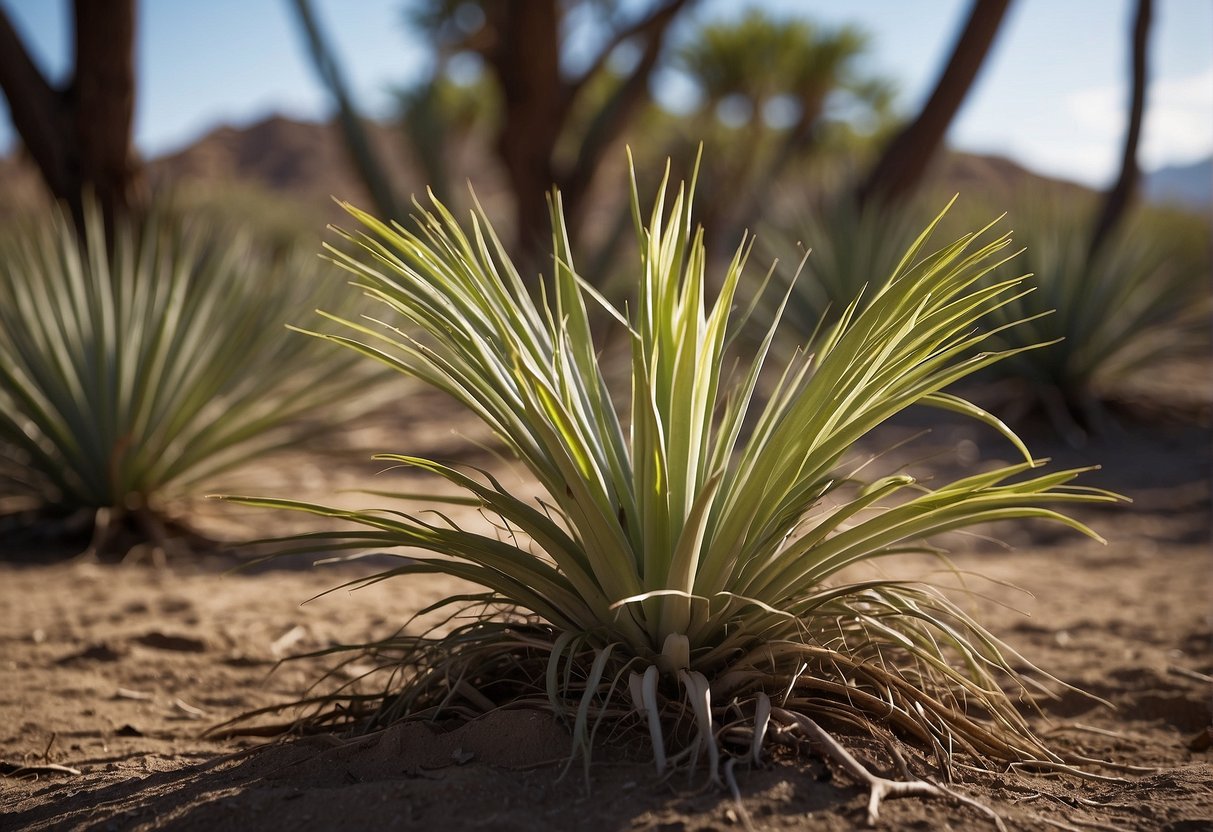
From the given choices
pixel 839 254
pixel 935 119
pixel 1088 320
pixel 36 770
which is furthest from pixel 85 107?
pixel 1088 320

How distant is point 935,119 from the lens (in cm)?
782

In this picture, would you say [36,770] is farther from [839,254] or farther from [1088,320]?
[1088,320]

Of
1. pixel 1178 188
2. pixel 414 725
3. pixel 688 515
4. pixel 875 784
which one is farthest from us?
pixel 1178 188

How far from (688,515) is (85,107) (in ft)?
17.7

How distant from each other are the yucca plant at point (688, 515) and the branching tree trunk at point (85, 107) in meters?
4.65

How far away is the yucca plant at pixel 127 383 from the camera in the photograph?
4.46 m

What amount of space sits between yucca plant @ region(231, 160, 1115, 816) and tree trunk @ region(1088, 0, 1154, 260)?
754 cm

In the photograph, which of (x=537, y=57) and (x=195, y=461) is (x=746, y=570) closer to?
(x=195, y=461)

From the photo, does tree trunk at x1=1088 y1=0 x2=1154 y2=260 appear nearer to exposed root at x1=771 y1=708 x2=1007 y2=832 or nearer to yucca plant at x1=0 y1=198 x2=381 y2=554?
yucca plant at x1=0 y1=198 x2=381 y2=554

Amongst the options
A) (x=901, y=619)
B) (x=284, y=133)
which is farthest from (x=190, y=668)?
(x=284, y=133)

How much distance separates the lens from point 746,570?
2.18m

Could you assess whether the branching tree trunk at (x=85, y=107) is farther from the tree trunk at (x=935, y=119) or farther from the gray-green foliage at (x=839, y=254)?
the tree trunk at (x=935, y=119)

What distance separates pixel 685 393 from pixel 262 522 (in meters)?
3.56

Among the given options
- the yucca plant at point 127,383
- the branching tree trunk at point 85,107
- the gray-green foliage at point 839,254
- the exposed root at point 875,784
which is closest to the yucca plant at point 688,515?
the exposed root at point 875,784
